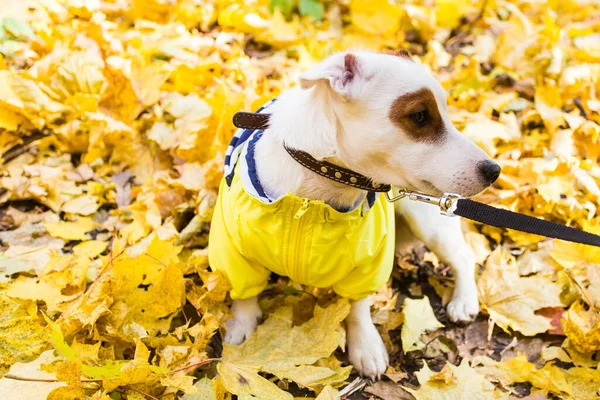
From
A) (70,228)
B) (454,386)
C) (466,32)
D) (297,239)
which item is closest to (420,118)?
(297,239)

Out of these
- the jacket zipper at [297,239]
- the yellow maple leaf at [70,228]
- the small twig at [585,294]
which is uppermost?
the jacket zipper at [297,239]

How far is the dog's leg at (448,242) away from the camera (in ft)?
8.73

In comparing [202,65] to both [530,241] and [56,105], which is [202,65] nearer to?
[56,105]

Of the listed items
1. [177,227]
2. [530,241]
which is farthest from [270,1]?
[530,241]

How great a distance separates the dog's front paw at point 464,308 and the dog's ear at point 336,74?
1.35 meters

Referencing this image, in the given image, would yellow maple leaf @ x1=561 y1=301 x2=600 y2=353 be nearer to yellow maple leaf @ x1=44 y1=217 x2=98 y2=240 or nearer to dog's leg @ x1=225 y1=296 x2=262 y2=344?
dog's leg @ x1=225 y1=296 x2=262 y2=344

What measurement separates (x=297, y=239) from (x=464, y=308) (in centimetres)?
104

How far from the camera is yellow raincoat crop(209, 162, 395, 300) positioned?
2088 mm

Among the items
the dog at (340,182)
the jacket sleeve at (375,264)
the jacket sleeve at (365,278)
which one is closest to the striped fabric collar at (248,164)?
the dog at (340,182)

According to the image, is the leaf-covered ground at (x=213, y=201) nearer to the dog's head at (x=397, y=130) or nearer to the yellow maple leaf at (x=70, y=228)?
the yellow maple leaf at (x=70, y=228)

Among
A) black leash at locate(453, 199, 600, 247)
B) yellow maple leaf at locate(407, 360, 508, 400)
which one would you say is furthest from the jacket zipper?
yellow maple leaf at locate(407, 360, 508, 400)

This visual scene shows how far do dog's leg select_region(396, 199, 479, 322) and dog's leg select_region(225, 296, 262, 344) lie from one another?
Result: 0.89m

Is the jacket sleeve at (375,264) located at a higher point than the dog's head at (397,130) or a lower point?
lower

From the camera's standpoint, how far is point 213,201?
292cm
